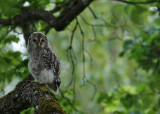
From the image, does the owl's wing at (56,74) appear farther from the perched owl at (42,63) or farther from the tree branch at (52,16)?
the tree branch at (52,16)

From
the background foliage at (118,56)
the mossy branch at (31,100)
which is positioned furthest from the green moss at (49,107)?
the background foliage at (118,56)

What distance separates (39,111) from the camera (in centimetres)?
372

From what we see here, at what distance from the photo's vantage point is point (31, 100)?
4.14 m

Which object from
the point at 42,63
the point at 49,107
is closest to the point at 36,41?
the point at 42,63

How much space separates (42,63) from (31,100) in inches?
78.3

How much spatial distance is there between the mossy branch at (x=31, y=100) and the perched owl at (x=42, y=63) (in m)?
1.47

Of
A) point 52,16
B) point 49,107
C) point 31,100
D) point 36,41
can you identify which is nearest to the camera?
point 49,107

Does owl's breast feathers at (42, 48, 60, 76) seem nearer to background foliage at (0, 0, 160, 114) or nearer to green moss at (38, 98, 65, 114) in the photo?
background foliage at (0, 0, 160, 114)

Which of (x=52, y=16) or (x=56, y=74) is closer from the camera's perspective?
(x=56, y=74)

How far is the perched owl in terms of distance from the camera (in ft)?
19.7

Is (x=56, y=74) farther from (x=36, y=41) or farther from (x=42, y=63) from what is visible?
(x=36, y=41)

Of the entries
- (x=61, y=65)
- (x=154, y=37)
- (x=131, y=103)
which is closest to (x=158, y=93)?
(x=131, y=103)

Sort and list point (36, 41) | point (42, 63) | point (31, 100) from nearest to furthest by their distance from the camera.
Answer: point (31, 100) < point (42, 63) < point (36, 41)

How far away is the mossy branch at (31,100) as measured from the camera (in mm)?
3693
